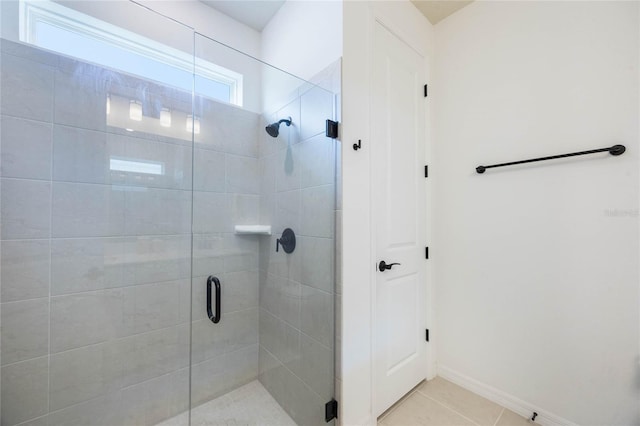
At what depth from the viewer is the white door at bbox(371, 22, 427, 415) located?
1600mm

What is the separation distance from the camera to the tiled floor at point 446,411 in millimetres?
1538

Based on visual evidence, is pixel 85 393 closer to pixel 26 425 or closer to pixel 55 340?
pixel 26 425

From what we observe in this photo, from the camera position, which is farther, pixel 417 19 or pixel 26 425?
pixel 417 19

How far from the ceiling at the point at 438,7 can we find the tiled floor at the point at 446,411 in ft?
8.98

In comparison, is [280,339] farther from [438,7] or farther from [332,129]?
[438,7]

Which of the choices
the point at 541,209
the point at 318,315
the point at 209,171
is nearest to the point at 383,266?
the point at 318,315

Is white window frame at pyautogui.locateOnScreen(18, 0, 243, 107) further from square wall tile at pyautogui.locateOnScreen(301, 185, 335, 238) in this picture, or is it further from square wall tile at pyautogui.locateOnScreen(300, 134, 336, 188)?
square wall tile at pyautogui.locateOnScreen(301, 185, 335, 238)

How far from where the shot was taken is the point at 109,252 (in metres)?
1.47

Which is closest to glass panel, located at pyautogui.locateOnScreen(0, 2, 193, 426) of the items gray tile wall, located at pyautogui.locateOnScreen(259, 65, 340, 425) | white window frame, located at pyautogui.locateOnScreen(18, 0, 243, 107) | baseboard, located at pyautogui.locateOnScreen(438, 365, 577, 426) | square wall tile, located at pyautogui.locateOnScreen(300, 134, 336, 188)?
white window frame, located at pyautogui.locateOnScreen(18, 0, 243, 107)

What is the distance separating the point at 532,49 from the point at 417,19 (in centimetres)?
79

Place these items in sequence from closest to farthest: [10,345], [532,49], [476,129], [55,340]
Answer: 1. [10,345]
2. [55,340]
3. [532,49]
4. [476,129]

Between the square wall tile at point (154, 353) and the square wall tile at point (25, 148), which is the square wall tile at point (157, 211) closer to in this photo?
the square wall tile at point (25, 148)

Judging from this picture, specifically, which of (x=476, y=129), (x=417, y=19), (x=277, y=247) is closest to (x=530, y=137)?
(x=476, y=129)

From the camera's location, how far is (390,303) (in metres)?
1.67
